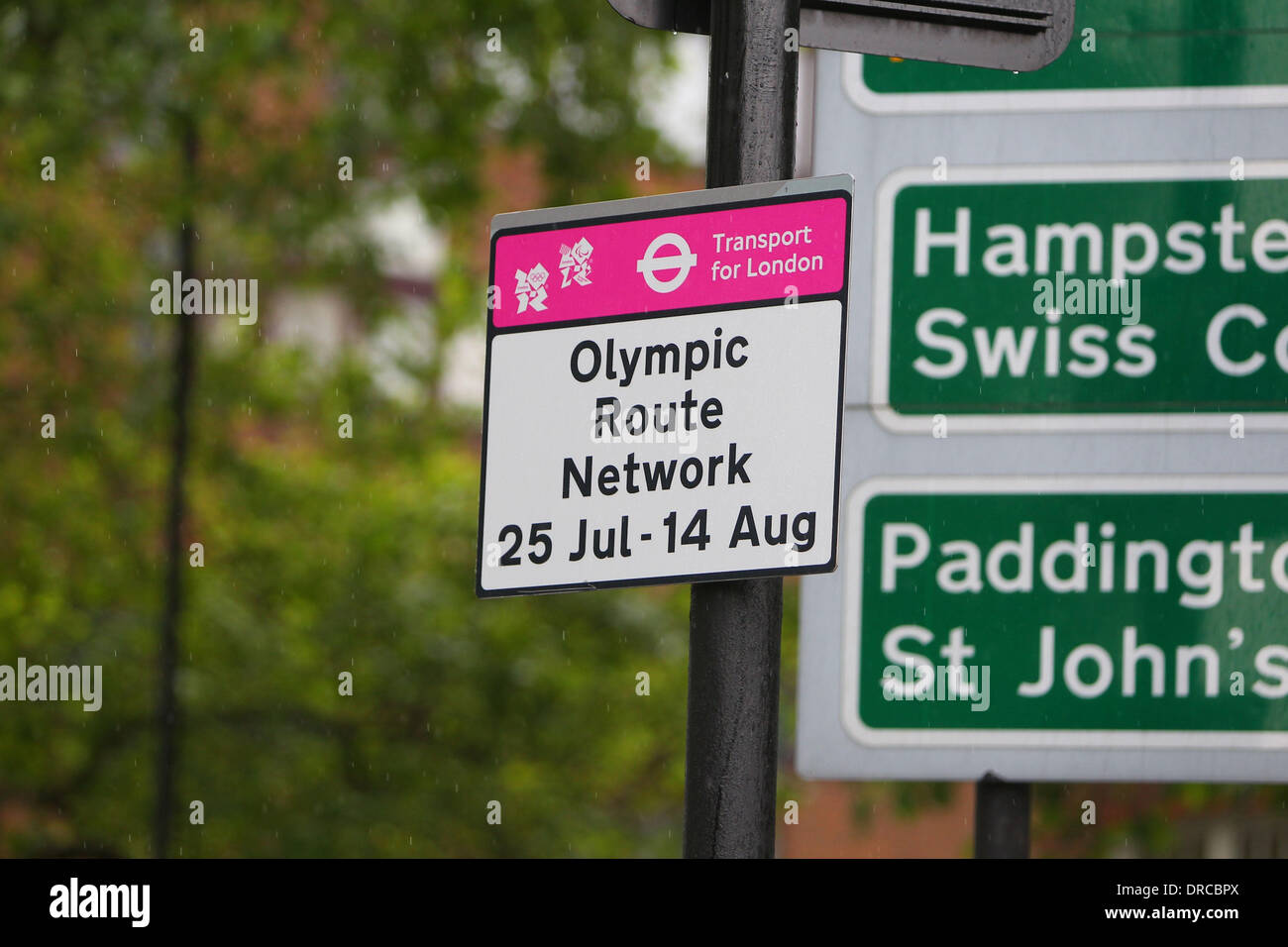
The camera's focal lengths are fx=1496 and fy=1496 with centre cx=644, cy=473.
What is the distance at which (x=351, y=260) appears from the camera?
10188 millimetres

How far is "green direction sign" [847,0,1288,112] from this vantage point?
336 cm

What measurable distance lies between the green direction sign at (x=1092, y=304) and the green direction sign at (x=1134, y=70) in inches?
7.3

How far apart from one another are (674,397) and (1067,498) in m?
1.30

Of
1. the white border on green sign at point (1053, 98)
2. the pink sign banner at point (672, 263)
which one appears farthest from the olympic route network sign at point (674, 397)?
the white border on green sign at point (1053, 98)

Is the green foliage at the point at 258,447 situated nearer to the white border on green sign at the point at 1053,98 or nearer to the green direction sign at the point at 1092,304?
the white border on green sign at the point at 1053,98

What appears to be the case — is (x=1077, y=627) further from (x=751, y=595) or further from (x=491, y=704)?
(x=491, y=704)

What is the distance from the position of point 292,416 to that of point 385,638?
1.68 meters

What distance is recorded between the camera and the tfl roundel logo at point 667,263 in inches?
90.4

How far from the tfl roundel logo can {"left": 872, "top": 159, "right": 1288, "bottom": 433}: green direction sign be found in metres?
1.10

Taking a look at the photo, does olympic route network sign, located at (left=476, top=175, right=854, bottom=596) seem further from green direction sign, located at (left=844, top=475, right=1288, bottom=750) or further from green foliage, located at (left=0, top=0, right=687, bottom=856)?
green foliage, located at (left=0, top=0, right=687, bottom=856)

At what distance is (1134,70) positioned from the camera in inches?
134

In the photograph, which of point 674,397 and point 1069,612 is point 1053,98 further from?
point 674,397

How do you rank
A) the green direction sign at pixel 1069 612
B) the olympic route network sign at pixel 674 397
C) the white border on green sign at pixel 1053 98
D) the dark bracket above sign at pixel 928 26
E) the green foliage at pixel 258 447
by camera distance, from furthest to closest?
the green foliage at pixel 258 447 < the white border on green sign at pixel 1053 98 < the green direction sign at pixel 1069 612 < the dark bracket above sign at pixel 928 26 < the olympic route network sign at pixel 674 397

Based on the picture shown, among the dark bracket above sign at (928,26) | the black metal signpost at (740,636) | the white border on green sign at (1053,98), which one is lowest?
the black metal signpost at (740,636)
